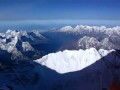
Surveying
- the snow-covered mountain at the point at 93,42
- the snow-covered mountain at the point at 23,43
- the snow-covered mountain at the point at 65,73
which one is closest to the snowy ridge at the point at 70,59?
the snow-covered mountain at the point at 65,73

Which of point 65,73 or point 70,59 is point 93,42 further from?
point 65,73

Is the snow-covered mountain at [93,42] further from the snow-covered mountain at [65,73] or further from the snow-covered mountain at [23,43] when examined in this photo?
the snow-covered mountain at [23,43]

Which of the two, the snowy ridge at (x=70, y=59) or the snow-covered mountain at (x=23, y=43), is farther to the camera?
the snow-covered mountain at (x=23, y=43)

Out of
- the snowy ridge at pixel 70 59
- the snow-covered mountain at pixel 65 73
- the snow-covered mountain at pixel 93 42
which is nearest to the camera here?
the snow-covered mountain at pixel 93 42

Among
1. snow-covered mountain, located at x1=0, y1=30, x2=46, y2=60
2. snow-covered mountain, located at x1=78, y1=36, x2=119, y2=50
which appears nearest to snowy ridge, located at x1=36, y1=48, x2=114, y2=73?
snow-covered mountain, located at x1=78, y1=36, x2=119, y2=50

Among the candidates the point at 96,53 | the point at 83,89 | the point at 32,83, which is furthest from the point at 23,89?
the point at 96,53

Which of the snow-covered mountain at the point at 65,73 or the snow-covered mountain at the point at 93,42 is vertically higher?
the snow-covered mountain at the point at 93,42

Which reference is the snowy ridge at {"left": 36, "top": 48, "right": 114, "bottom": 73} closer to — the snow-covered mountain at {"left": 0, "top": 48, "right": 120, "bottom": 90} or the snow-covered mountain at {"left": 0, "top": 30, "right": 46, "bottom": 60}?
the snow-covered mountain at {"left": 0, "top": 48, "right": 120, "bottom": 90}

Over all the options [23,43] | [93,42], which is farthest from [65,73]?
[23,43]
